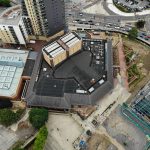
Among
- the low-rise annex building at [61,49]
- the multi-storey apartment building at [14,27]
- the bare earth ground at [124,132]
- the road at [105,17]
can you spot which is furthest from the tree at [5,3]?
the bare earth ground at [124,132]

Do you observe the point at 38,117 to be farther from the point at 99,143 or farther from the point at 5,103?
the point at 99,143

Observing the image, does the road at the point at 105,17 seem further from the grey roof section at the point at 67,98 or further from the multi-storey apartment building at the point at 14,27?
the grey roof section at the point at 67,98

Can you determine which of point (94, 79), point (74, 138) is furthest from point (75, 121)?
point (94, 79)

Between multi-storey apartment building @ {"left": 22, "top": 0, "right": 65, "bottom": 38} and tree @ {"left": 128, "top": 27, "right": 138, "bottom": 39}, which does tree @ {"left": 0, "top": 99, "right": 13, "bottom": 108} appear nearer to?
multi-storey apartment building @ {"left": 22, "top": 0, "right": 65, "bottom": 38}

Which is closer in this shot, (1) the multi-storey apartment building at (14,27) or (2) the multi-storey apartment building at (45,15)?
(2) the multi-storey apartment building at (45,15)

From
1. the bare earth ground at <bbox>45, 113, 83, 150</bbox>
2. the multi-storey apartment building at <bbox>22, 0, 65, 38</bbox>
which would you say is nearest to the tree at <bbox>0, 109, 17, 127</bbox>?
the bare earth ground at <bbox>45, 113, 83, 150</bbox>

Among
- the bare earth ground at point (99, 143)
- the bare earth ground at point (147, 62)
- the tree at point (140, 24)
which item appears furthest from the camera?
the tree at point (140, 24)

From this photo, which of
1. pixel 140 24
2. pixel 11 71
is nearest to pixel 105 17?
pixel 140 24
